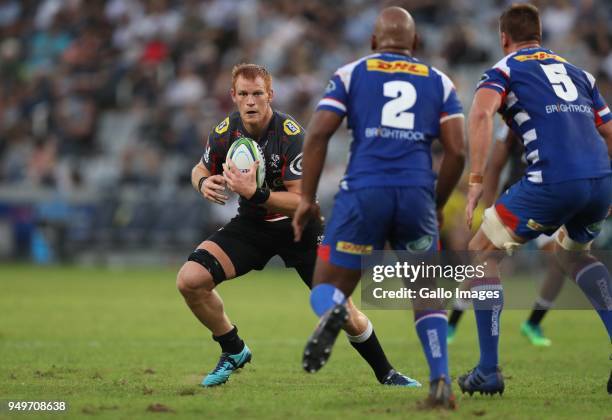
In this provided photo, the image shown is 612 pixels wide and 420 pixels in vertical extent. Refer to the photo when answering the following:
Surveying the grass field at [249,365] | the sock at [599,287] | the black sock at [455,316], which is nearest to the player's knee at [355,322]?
the grass field at [249,365]

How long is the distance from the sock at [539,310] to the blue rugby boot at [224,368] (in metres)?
4.44

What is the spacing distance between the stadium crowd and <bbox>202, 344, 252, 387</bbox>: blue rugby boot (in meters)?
13.0

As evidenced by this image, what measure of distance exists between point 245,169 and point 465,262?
1734 millimetres

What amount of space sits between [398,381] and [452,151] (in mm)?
2238

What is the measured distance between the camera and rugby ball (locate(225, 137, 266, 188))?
7.87 metres

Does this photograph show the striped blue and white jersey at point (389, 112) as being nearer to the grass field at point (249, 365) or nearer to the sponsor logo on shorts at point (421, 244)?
the sponsor logo on shorts at point (421, 244)

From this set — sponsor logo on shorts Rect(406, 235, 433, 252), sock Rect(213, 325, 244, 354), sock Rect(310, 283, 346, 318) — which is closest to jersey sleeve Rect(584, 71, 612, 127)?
sponsor logo on shorts Rect(406, 235, 433, 252)

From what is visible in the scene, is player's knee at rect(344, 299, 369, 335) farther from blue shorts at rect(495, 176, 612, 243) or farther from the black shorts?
blue shorts at rect(495, 176, 612, 243)

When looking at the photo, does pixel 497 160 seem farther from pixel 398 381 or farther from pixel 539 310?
pixel 539 310

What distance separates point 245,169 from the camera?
782cm

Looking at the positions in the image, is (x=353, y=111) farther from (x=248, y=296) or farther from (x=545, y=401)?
(x=248, y=296)

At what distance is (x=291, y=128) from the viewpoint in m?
8.29

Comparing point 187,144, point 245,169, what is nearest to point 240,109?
point 245,169

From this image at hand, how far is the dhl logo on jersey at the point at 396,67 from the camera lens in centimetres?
662
